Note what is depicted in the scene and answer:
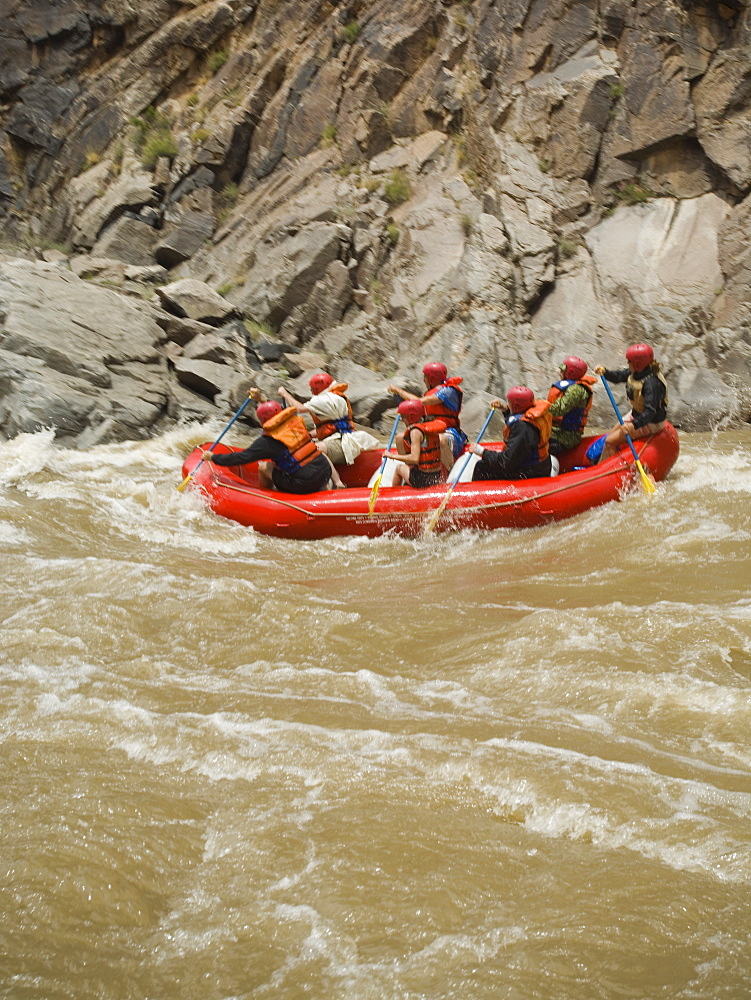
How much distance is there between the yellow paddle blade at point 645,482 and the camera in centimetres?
633

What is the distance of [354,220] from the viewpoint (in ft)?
47.9

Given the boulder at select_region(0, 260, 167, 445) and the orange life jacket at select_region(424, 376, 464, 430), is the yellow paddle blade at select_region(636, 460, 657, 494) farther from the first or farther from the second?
the boulder at select_region(0, 260, 167, 445)

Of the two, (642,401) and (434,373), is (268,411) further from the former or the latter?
(642,401)

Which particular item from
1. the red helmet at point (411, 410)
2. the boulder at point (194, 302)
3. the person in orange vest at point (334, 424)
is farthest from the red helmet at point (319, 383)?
the boulder at point (194, 302)

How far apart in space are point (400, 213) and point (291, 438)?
9034mm

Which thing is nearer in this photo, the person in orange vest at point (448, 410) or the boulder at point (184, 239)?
the person in orange vest at point (448, 410)

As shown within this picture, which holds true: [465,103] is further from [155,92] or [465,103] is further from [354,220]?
[155,92]

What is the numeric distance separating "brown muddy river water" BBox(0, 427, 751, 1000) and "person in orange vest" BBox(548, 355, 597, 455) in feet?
7.60

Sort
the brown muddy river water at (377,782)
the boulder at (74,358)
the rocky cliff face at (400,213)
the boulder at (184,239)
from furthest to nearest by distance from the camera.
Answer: the boulder at (184,239) < the rocky cliff face at (400,213) < the boulder at (74,358) < the brown muddy river water at (377,782)

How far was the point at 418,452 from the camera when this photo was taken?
6.79m

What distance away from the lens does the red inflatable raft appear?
246 inches

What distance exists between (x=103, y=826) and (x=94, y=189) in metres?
18.6

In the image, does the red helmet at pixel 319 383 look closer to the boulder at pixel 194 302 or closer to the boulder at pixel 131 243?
the boulder at pixel 194 302

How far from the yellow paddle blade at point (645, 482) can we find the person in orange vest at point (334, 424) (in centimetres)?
253
